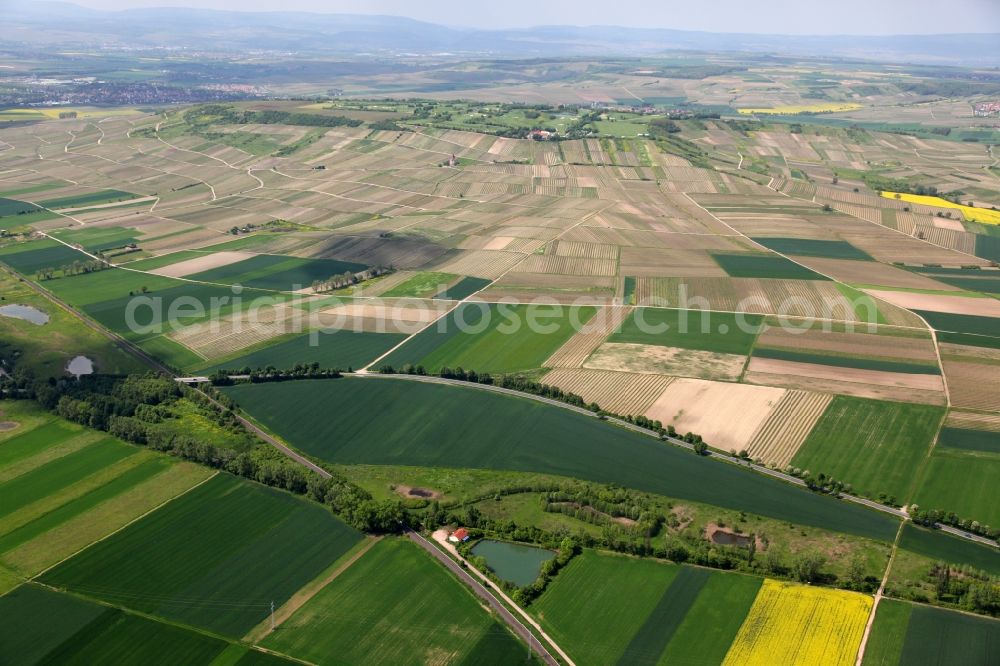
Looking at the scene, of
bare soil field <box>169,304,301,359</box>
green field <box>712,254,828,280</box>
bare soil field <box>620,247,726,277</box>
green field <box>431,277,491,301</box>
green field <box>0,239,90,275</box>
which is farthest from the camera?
green field <box>0,239,90,275</box>

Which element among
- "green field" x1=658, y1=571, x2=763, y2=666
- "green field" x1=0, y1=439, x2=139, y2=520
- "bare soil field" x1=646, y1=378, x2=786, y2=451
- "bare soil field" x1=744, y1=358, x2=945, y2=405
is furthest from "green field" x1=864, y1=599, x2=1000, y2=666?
"green field" x1=0, y1=439, x2=139, y2=520

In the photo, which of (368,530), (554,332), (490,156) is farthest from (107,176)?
(368,530)

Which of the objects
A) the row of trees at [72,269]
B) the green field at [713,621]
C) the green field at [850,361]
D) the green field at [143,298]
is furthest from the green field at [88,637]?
the row of trees at [72,269]

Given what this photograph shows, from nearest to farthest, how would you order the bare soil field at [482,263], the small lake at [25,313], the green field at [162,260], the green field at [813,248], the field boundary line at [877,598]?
the field boundary line at [877,598] < the small lake at [25,313] < the bare soil field at [482,263] < the green field at [162,260] < the green field at [813,248]

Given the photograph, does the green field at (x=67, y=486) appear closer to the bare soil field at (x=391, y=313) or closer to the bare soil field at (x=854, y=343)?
the bare soil field at (x=391, y=313)

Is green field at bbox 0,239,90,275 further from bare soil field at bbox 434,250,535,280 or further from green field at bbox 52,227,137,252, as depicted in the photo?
bare soil field at bbox 434,250,535,280

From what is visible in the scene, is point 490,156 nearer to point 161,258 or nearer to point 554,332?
point 161,258
